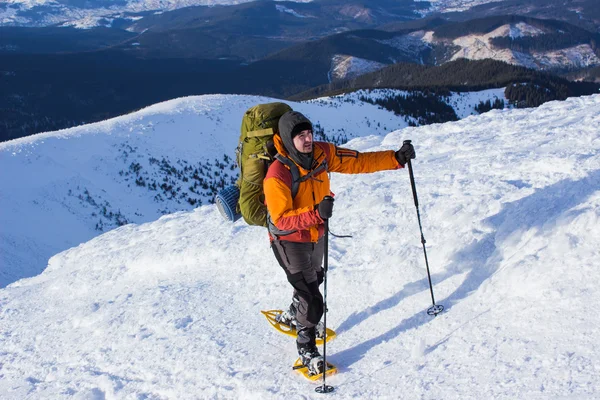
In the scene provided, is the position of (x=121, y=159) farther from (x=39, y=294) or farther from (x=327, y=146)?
(x=327, y=146)

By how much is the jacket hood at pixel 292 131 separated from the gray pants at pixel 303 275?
3.01ft

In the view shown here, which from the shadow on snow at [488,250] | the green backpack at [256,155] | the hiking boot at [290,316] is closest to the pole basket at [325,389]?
the shadow on snow at [488,250]

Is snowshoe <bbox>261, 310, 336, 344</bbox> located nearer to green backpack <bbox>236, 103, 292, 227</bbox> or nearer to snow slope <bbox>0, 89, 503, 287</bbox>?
green backpack <bbox>236, 103, 292, 227</bbox>

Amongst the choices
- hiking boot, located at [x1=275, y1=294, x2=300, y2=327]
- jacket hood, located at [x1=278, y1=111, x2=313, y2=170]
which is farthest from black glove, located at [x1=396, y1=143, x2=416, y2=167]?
hiking boot, located at [x1=275, y1=294, x2=300, y2=327]

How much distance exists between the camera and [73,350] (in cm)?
674

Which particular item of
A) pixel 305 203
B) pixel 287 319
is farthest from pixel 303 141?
pixel 287 319

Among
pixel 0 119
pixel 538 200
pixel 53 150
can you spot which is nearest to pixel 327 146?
pixel 538 200

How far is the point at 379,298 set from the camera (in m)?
6.26

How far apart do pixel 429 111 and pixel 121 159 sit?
3970 inches

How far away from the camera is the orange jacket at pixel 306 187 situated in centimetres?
444

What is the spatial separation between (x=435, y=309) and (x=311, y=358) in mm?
1617

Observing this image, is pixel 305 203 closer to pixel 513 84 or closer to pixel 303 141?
pixel 303 141

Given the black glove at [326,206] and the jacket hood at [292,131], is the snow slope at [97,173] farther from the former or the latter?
the black glove at [326,206]

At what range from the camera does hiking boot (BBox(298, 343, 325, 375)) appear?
16.2ft
